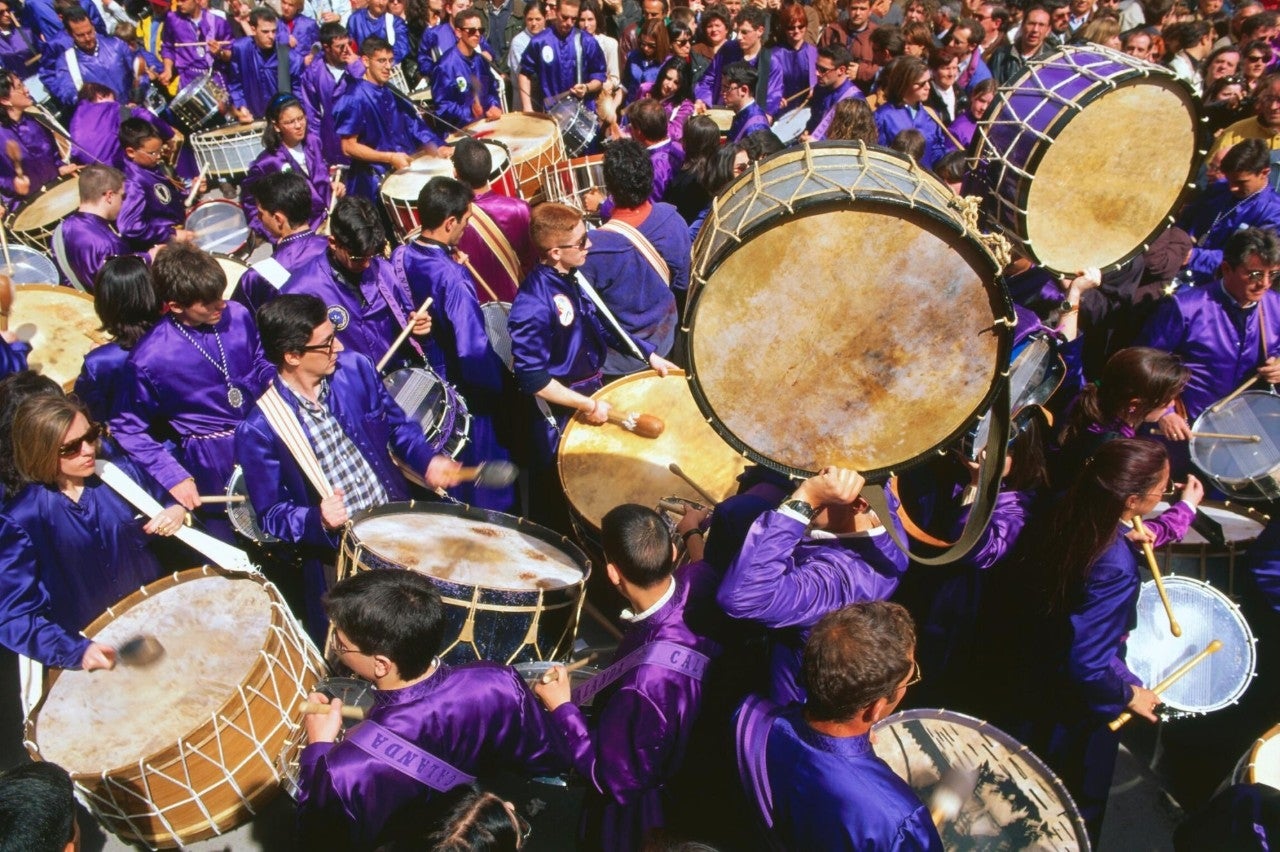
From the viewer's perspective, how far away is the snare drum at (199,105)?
31.1 ft

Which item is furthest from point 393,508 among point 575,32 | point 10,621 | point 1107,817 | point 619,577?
point 575,32

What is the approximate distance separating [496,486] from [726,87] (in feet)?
14.9

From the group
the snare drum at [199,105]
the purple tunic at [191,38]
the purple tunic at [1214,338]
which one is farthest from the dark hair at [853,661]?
the purple tunic at [191,38]

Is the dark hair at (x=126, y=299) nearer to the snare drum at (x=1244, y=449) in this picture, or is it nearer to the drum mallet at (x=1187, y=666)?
the drum mallet at (x=1187, y=666)

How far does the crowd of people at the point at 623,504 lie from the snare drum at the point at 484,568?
0.23 m

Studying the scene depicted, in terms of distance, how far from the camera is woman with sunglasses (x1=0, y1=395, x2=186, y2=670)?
10.5 feet

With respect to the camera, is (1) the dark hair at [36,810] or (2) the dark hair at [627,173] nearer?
(1) the dark hair at [36,810]

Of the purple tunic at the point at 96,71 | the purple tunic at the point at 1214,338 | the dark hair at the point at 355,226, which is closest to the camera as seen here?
the purple tunic at the point at 1214,338

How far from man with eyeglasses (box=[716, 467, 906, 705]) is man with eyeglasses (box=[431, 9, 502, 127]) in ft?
24.5

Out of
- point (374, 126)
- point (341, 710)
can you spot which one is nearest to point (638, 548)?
point (341, 710)

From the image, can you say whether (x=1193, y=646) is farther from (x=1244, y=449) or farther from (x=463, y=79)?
(x=463, y=79)

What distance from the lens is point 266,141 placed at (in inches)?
304

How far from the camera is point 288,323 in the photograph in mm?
3592

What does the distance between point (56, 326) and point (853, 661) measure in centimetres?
544
